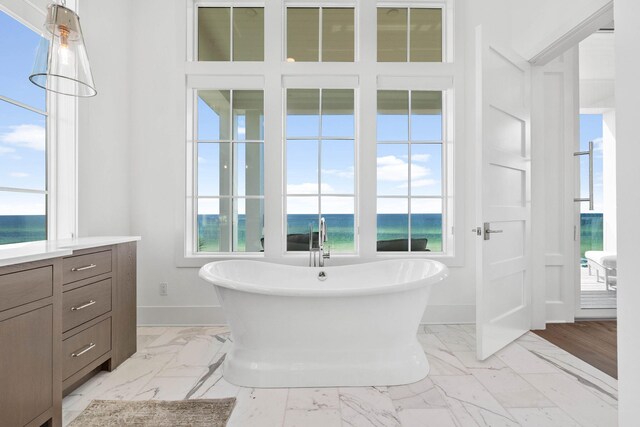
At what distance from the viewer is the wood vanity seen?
125 centimetres

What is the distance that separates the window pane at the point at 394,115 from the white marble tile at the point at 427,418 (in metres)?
2.18

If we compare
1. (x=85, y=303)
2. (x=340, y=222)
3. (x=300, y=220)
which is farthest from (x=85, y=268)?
(x=340, y=222)

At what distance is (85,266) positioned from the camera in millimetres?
1854

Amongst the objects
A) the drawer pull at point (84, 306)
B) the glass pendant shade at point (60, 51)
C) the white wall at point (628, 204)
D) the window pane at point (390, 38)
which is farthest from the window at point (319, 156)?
the white wall at point (628, 204)

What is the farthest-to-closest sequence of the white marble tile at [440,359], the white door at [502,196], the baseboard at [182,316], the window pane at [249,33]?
the window pane at [249,33] < the baseboard at [182,316] < the white door at [502,196] < the white marble tile at [440,359]

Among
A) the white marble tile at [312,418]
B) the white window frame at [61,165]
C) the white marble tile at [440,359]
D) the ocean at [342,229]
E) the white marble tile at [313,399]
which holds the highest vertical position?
the white window frame at [61,165]

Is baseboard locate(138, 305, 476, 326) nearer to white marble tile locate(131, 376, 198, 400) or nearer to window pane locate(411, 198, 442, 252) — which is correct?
window pane locate(411, 198, 442, 252)

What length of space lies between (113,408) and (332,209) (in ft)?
6.78

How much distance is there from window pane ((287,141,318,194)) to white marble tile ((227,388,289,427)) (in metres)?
1.68

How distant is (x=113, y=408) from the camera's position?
1.67 meters

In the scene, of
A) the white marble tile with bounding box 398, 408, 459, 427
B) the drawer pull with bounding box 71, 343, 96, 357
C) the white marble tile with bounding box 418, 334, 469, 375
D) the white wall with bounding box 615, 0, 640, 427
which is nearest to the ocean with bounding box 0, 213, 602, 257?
the white marble tile with bounding box 418, 334, 469, 375

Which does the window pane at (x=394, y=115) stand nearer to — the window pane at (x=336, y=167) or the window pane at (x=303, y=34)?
the window pane at (x=336, y=167)

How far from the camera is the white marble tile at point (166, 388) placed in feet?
5.85

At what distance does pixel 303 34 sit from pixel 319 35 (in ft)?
0.48
